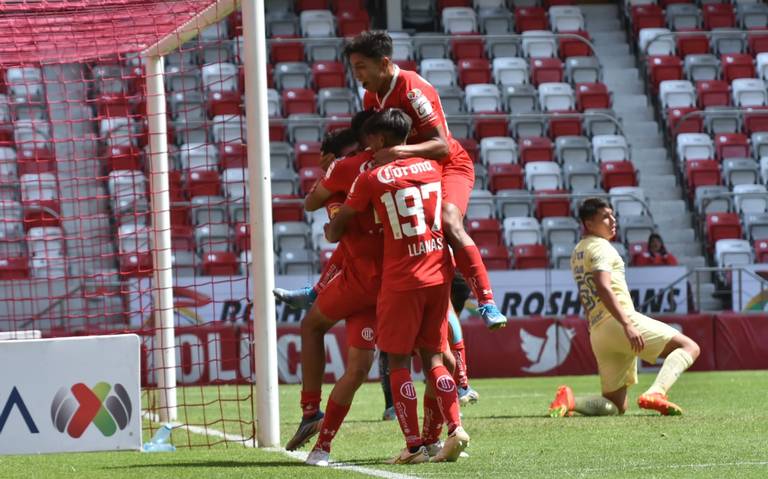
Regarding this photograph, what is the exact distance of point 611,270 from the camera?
1083cm

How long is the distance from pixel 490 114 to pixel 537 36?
283 cm

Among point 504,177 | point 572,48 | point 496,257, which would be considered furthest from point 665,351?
point 572,48

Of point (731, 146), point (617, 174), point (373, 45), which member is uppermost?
point (373, 45)

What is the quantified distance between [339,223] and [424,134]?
0.68 m

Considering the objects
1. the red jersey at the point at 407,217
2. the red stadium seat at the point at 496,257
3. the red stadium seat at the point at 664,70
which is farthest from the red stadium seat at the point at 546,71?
the red jersey at the point at 407,217

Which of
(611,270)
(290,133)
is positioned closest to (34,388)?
(611,270)

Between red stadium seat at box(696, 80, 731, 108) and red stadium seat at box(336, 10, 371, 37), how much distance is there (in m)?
6.06

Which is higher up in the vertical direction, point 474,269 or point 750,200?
point 474,269

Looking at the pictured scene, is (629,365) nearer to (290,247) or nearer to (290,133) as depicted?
(290,247)

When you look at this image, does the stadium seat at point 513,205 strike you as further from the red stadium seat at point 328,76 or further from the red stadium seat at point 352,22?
the red stadium seat at point 352,22

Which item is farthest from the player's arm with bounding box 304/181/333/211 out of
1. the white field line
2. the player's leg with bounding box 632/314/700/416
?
the player's leg with bounding box 632/314/700/416

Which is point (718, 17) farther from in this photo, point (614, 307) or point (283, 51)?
point (614, 307)

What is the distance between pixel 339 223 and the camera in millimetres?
7398

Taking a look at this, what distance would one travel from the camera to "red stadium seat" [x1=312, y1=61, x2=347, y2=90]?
24250 mm
